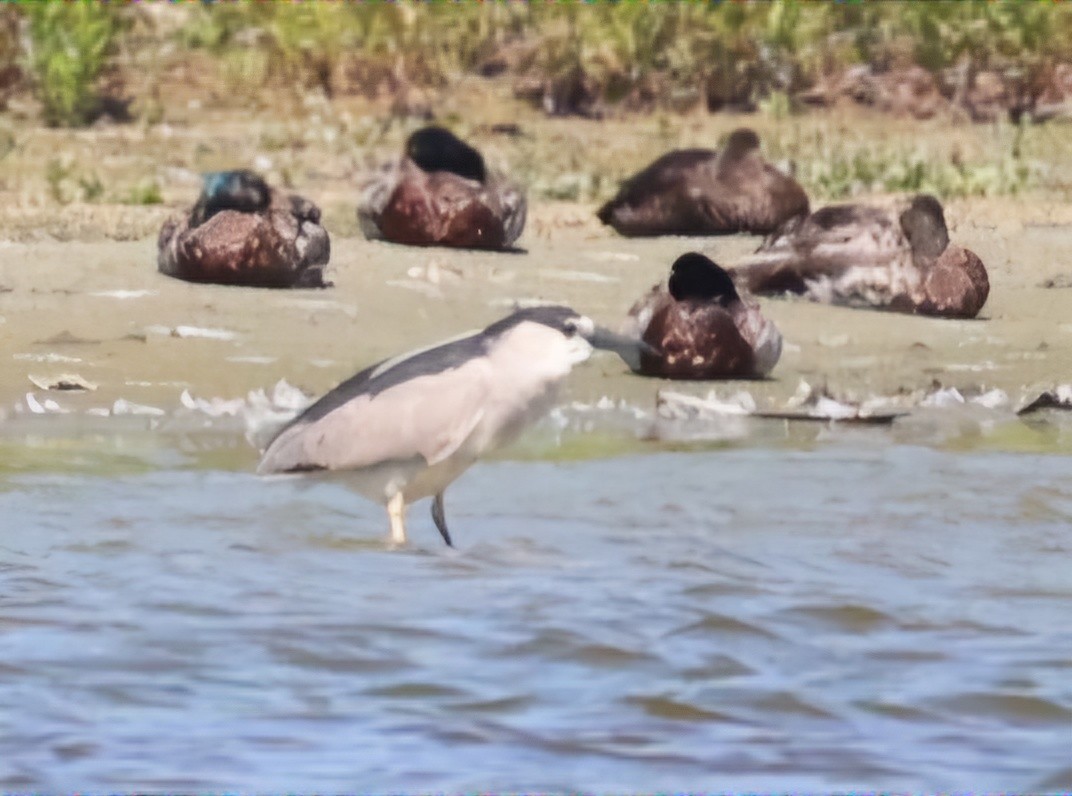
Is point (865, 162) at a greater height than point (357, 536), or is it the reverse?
point (865, 162)

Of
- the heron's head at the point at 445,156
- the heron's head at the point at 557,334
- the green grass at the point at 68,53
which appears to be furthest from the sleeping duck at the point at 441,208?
the heron's head at the point at 557,334

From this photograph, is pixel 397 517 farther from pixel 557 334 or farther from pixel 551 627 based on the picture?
pixel 551 627

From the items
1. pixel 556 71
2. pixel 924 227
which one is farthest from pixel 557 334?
pixel 556 71

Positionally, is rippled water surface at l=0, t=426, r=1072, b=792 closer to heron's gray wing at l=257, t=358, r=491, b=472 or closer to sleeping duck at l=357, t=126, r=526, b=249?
heron's gray wing at l=257, t=358, r=491, b=472

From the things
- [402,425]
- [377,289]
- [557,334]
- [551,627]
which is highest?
[557,334]

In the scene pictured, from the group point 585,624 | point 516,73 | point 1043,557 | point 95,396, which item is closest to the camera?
point 585,624

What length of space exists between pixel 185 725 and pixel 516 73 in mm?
11620

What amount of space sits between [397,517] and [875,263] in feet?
14.0

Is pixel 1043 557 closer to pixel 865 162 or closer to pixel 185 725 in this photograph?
pixel 185 725

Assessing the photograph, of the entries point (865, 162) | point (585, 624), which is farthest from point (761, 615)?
point (865, 162)

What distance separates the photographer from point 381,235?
11258 millimetres

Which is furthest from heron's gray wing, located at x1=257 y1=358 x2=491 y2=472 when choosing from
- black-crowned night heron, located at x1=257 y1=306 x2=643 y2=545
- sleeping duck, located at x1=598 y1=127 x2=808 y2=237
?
sleeping duck, located at x1=598 y1=127 x2=808 y2=237

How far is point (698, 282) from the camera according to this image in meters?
8.80

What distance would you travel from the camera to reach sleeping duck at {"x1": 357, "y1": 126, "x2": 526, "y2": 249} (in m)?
11.0
